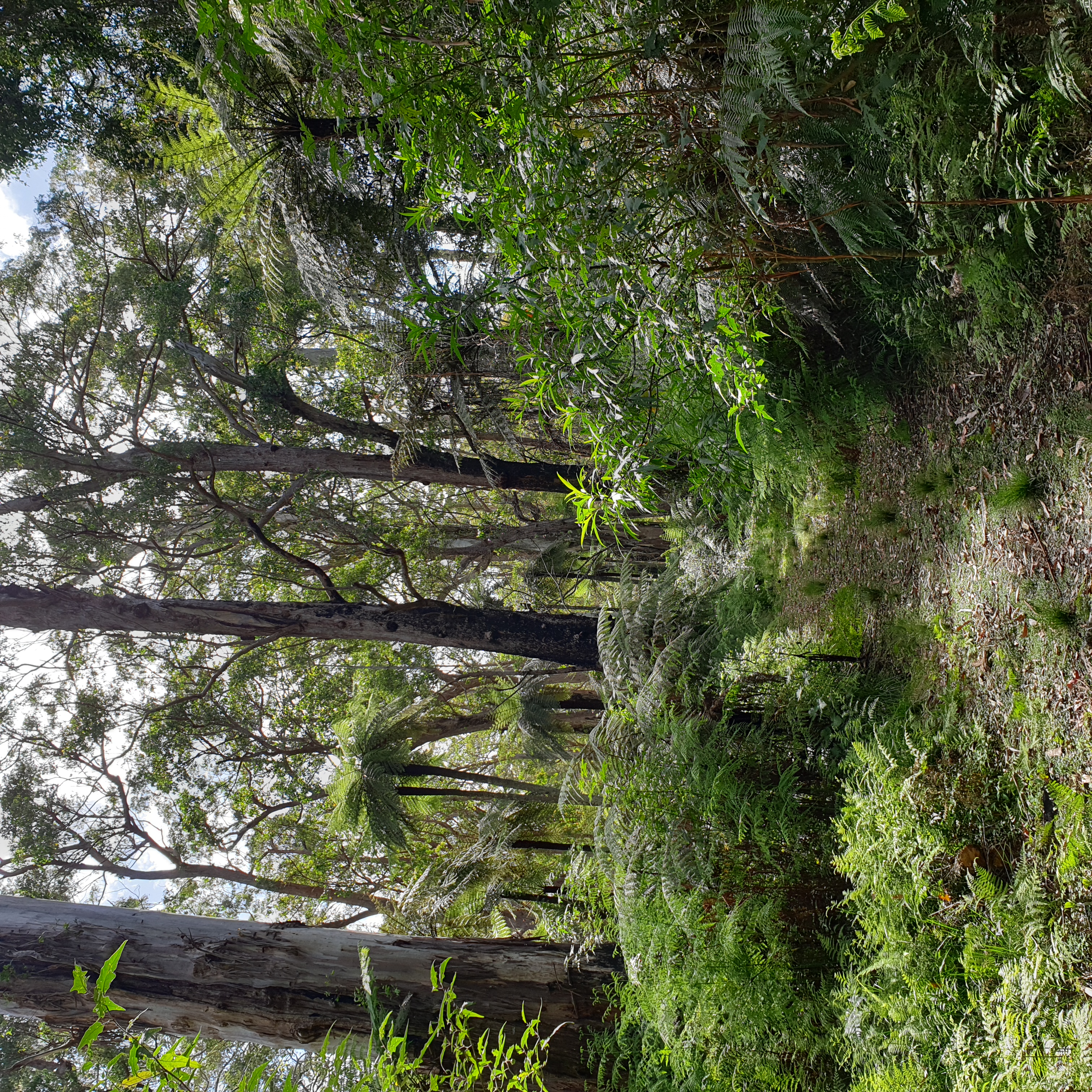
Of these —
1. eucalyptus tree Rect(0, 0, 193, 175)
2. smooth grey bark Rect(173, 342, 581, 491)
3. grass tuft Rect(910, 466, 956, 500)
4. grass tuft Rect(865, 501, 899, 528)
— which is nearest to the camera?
grass tuft Rect(910, 466, 956, 500)

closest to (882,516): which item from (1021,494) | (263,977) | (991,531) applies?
(991,531)

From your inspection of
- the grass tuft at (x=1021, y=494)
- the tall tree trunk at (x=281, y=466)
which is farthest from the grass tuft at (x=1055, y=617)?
the tall tree trunk at (x=281, y=466)

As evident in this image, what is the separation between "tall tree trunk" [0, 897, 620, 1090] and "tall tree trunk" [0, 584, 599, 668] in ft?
6.89

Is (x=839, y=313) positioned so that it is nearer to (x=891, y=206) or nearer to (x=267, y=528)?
(x=891, y=206)

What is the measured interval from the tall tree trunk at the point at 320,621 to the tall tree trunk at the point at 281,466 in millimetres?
1330

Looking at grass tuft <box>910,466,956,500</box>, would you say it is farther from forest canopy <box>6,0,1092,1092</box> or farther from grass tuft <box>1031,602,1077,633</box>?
grass tuft <box>1031,602,1077,633</box>

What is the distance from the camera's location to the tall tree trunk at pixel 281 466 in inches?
279

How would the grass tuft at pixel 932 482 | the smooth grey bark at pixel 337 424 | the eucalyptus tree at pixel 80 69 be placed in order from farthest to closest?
the smooth grey bark at pixel 337 424
the eucalyptus tree at pixel 80 69
the grass tuft at pixel 932 482

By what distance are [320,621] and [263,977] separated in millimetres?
2624

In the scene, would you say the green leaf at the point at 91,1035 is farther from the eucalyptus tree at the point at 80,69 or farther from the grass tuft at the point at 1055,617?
the eucalyptus tree at the point at 80,69

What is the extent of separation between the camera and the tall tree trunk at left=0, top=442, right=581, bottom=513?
23.2ft

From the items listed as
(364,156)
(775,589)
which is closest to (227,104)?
(364,156)

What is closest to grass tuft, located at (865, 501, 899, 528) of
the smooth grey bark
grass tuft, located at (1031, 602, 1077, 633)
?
grass tuft, located at (1031, 602, 1077, 633)

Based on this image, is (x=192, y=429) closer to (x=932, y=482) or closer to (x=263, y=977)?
(x=263, y=977)
